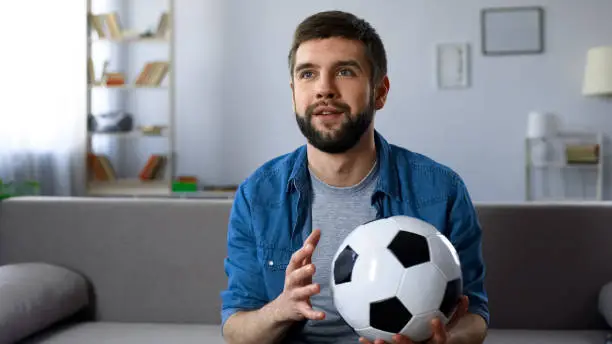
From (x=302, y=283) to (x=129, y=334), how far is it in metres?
0.99

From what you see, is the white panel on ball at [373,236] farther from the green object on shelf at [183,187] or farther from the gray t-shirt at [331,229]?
the green object on shelf at [183,187]

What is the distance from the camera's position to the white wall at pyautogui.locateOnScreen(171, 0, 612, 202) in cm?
536

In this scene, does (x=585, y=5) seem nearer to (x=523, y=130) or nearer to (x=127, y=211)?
(x=523, y=130)

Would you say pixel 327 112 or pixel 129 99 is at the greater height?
pixel 129 99

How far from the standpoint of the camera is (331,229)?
4.46 ft

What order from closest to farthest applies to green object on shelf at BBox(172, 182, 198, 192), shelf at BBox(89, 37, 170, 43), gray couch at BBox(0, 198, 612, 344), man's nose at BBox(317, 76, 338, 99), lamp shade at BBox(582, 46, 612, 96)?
man's nose at BBox(317, 76, 338, 99), gray couch at BBox(0, 198, 612, 344), lamp shade at BBox(582, 46, 612, 96), shelf at BBox(89, 37, 170, 43), green object on shelf at BBox(172, 182, 198, 192)

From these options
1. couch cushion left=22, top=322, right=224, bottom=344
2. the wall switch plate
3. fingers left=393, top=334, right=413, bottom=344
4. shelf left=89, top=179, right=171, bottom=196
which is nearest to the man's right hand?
fingers left=393, top=334, right=413, bottom=344

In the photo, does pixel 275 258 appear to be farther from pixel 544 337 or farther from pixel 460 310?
pixel 544 337

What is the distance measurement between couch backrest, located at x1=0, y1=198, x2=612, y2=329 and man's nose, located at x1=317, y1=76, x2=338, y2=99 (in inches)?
31.3

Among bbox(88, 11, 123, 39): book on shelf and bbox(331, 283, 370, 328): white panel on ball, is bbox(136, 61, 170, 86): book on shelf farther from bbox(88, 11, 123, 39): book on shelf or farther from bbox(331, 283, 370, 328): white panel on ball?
bbox(331, 283, 370, 328): white panel on ball

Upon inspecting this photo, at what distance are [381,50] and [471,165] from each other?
13.9 feet

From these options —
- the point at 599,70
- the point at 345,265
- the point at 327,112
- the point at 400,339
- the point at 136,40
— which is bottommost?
the point at 400,339

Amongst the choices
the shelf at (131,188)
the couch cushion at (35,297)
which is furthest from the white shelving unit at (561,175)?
the couch cushion at (35,297)

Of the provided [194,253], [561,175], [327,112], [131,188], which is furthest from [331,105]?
[561,175]
